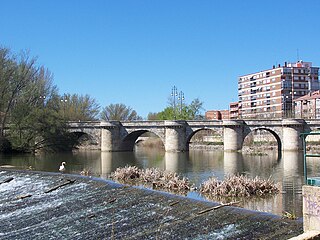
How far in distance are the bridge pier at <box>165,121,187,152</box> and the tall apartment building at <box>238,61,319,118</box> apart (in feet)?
123

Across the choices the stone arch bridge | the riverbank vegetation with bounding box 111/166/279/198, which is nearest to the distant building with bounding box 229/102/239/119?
the stone arch bridge

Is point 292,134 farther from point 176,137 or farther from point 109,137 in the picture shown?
point 109,137

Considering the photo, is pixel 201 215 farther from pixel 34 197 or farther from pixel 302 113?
pixel 302 113

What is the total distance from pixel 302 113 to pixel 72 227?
79.1m

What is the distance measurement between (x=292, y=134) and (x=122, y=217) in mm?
45858

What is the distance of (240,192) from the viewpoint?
16.6 metres

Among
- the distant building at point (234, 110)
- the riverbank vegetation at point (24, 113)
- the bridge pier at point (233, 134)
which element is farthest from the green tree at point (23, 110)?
the distant building at point (234, 110)

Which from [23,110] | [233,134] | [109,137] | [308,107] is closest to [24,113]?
[23,110]

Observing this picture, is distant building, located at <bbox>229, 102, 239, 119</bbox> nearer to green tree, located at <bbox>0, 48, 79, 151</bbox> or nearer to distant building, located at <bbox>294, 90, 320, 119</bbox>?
distant building, located at <bbox>294, 90, 320, 119</bbox>

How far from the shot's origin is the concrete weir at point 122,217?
36.9ft

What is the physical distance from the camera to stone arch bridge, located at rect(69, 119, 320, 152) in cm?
5550

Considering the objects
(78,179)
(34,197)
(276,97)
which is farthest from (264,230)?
(276,97)

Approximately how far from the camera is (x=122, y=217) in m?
13.4

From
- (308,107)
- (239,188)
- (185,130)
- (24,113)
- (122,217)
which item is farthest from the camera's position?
(308,107)
